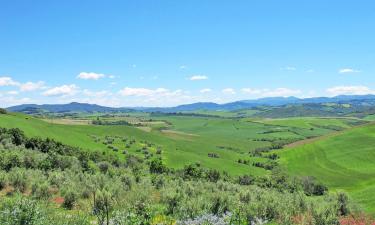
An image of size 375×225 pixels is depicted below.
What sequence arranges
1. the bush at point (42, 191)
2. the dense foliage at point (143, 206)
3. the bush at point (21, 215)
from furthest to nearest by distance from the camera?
the bush at point (42, 191) → the dense foliage at point (143, 206) → the bush at point (21, 215)

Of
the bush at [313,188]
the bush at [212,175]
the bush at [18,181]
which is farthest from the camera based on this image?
the bush at [313,188]

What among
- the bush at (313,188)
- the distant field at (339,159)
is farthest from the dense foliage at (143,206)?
the distant field at (339,159)

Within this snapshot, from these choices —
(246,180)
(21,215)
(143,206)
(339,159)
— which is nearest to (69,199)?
(143,206)

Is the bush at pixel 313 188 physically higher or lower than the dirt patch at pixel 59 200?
lower

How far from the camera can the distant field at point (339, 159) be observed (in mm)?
96625

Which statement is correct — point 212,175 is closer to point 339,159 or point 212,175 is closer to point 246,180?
point 246,180

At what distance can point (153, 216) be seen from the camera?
63.6 ft

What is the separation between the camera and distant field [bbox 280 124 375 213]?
317 ft

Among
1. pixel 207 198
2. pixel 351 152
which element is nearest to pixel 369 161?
pixel 351 152

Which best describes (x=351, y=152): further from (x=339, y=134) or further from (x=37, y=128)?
(x=37, y=128)

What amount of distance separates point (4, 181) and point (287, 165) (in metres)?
101

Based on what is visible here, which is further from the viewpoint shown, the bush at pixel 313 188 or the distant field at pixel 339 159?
the distant field at pixel 339 159

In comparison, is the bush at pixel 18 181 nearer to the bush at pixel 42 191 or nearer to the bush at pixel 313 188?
the bush at pixel 42 191

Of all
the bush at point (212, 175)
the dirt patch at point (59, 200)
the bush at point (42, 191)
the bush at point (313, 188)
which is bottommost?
the bush at point (313, 188)
